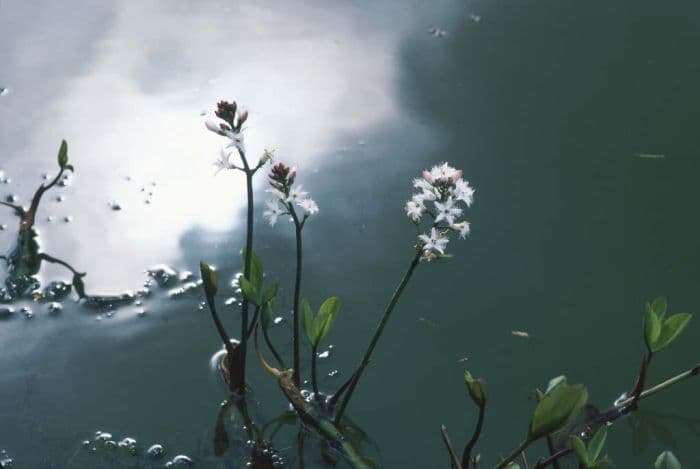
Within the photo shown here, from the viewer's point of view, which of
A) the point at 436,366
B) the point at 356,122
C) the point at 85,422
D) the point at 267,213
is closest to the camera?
the point at 267,213

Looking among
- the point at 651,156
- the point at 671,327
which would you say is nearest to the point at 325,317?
the point at 671,327

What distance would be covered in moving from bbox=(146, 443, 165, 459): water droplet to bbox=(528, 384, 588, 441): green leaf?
0.70 meters

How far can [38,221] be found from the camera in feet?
7.42

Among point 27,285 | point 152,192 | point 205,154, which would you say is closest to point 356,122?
point 205,154

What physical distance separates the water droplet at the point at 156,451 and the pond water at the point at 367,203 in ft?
0.05

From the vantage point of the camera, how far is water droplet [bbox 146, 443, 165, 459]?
1750 mm

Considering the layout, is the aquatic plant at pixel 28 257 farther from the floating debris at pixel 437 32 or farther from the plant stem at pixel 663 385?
the floating debris at pixel 437 32

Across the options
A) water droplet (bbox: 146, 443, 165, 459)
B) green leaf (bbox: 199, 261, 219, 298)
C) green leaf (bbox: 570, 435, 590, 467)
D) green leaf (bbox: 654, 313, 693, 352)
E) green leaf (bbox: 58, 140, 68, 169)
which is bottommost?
green leaf (bbox: 570, 435, 590, 467)

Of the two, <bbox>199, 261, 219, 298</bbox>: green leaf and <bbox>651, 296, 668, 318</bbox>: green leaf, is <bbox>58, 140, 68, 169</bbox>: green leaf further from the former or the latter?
<bbox>651, 296, 668, 318</bbox>: green leaf

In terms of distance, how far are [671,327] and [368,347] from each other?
1.82ft

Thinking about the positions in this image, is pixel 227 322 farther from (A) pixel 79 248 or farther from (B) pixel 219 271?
(A) pixel 79 248

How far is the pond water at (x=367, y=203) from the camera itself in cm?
188

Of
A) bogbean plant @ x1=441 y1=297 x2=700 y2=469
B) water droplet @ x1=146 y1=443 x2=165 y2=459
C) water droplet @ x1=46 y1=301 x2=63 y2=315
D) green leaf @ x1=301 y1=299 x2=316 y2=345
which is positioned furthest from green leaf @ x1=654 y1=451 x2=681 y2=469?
water droplet @ x1=46 y1=301 x2=63 y2=315

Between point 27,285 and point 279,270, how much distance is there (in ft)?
1.86
